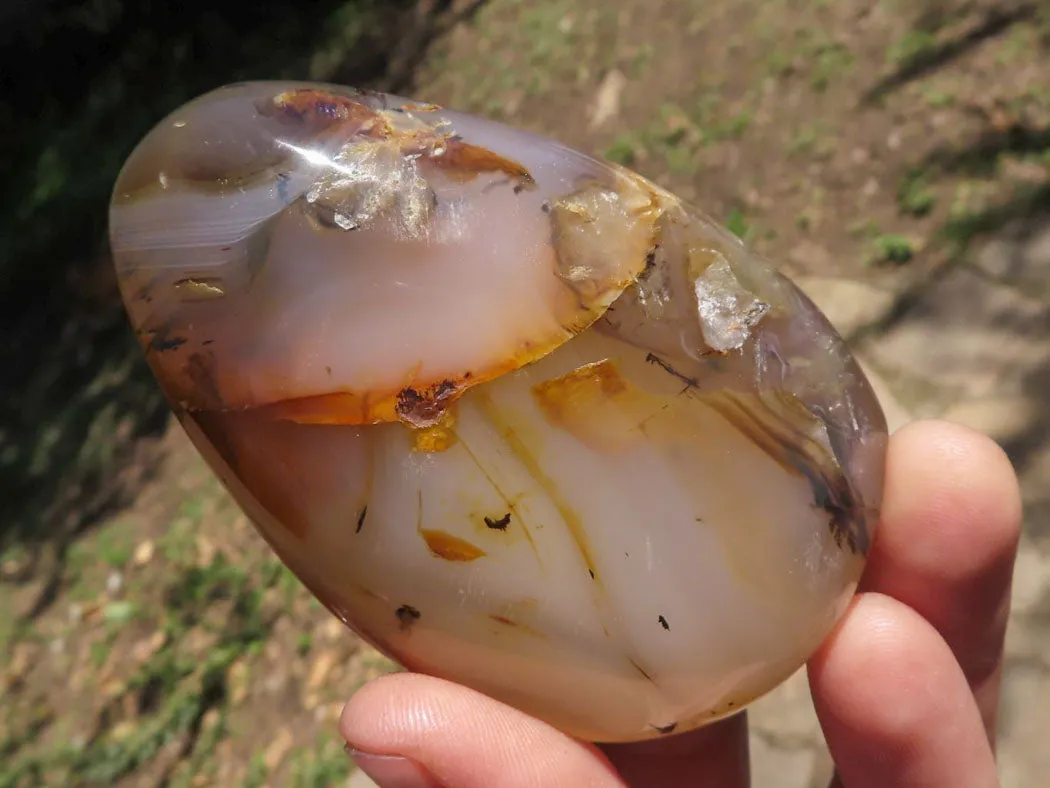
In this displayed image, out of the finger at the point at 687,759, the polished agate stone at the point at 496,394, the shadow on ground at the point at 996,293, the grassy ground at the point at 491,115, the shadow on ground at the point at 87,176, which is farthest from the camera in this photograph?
the shadow on ground at the point at 87,176

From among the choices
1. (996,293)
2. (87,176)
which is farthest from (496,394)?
(87,176)

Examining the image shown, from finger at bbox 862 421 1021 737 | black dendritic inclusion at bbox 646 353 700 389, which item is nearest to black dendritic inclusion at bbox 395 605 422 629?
black dendritic inclusion at bbox 646 353 700 389

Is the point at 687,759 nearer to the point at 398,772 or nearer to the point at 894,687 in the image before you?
the point at 894,687

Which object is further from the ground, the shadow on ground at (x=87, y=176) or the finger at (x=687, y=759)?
the finger at (x=687, y=759)

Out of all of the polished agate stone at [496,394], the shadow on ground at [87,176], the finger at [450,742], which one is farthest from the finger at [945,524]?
the shadow on ground at [87,176]

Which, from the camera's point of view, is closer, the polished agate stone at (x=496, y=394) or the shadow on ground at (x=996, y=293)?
the polished agate stone at (x=496, y=394)

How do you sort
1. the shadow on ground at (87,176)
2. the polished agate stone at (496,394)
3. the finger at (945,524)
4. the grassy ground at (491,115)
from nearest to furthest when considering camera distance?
the polished agate stone at (496,394) < the finger at (945,524) < the grassy ground at (491,115) < the shadow on ground at (87,176)

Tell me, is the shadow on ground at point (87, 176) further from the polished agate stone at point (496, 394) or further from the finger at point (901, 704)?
the finger at point (901, 704)

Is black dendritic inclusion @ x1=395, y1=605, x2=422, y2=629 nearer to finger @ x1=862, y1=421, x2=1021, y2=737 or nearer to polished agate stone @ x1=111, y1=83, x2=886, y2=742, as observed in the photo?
polished agate stone @ x1=111, y1=83, x2=886, y2=742
